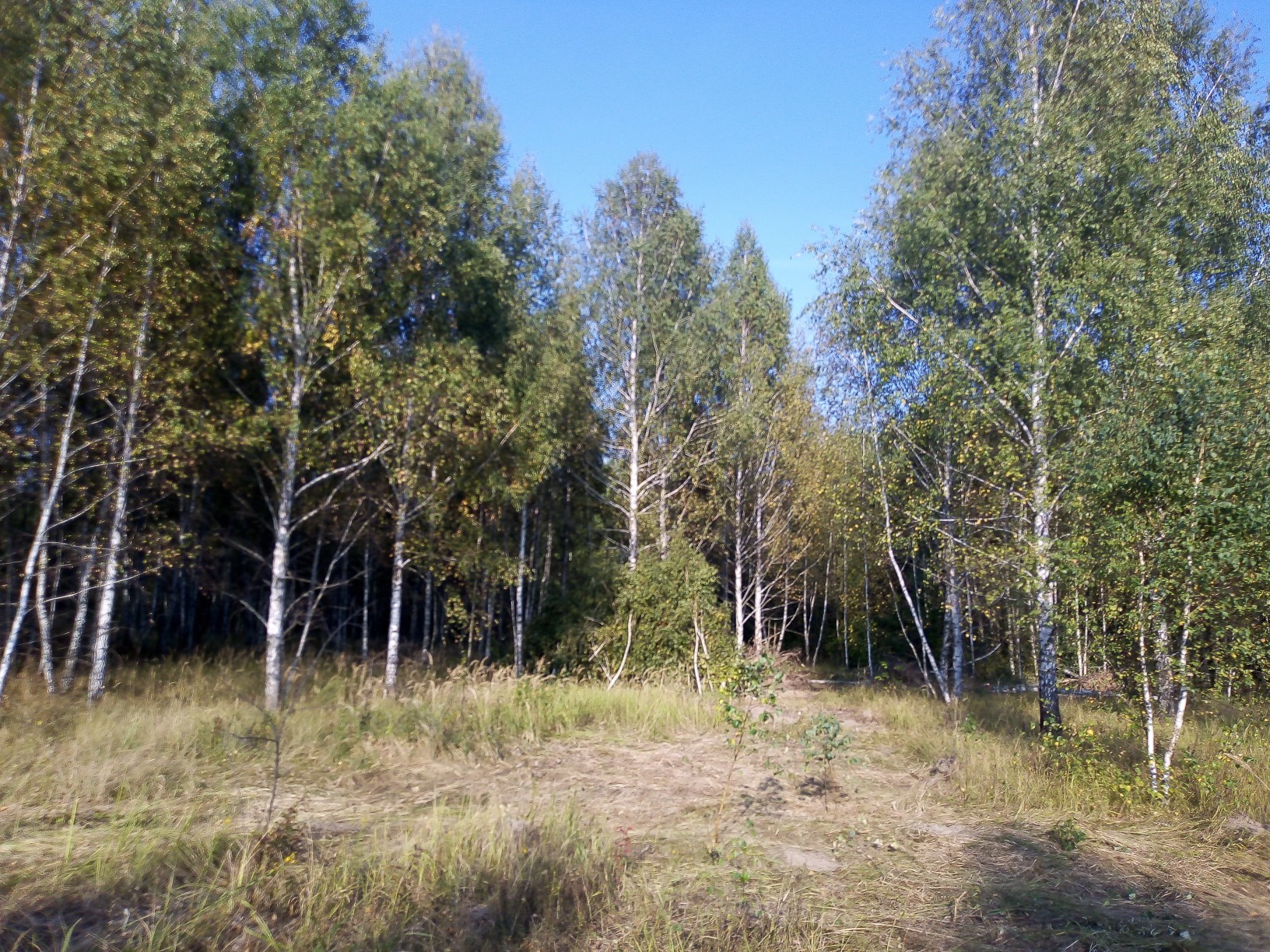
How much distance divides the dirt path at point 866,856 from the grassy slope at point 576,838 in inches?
1.0

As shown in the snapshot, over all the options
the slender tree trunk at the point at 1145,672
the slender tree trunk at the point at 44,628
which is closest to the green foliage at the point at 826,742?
the slender tree trunk at the point at 1145,672

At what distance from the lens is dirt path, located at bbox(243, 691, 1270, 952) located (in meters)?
4.42

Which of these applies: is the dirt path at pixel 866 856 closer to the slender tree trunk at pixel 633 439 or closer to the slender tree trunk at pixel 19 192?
the slender tree trunk at pixel 19 192

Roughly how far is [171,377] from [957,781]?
10.5 meters

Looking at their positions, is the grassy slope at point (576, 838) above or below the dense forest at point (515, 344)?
below

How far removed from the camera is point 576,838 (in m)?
5.30

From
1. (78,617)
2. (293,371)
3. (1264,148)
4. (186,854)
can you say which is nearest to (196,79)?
(293,371)

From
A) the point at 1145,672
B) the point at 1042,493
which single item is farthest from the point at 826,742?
the point at 1042,493

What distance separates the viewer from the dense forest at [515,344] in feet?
23.8

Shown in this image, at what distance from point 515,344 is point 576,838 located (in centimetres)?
1110

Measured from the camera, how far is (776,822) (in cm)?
636

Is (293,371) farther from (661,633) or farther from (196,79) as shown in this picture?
(661,633)

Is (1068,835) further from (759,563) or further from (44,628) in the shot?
(759,563)

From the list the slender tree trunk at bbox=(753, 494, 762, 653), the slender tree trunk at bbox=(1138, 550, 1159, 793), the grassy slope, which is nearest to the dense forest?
the slender tree trunk at bbox=(1138, 550, 1159, 793)
